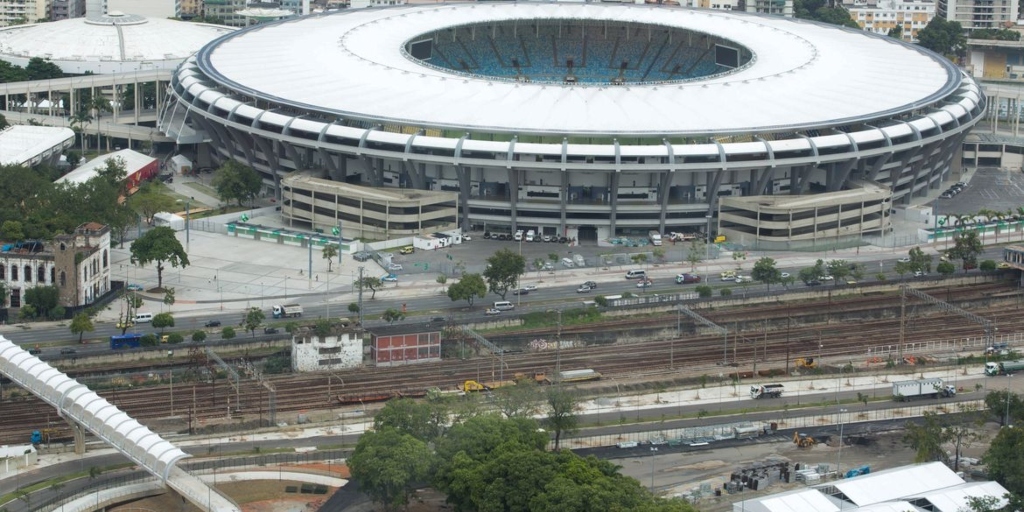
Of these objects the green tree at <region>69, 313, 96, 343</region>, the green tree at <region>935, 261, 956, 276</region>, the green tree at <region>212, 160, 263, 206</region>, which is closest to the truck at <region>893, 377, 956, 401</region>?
the green tree at <region>935, 261, 956, 276</region>

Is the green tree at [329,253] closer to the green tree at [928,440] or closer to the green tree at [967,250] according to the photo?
the green tree at [967,250]

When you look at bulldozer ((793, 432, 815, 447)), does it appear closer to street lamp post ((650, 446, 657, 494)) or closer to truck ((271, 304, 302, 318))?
street lamp post ((650, 446, 657, 494))

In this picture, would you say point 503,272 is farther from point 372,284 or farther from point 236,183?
point 236,183

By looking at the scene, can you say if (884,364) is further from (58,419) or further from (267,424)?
(58,419)

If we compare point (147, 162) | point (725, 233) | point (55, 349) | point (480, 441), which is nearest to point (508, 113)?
point (725, 233)

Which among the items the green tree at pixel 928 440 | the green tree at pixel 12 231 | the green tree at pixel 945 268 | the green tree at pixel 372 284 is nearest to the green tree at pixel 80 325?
the green tree at pixel 12 231
